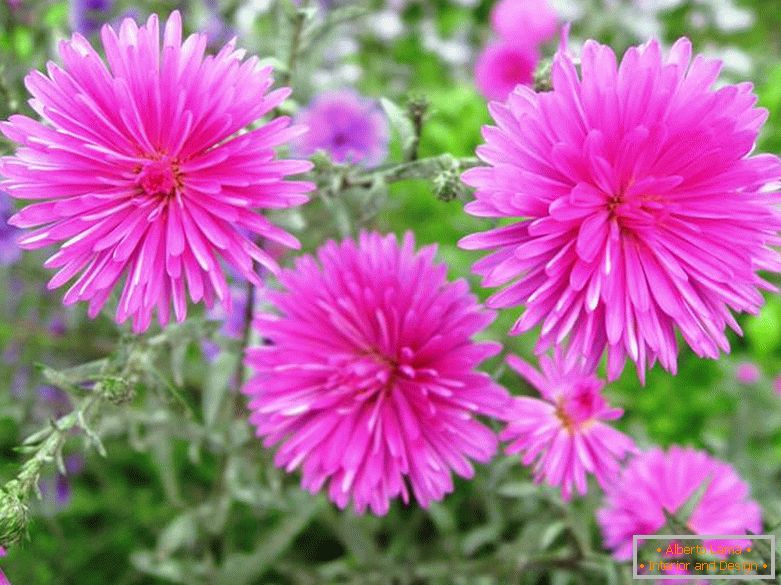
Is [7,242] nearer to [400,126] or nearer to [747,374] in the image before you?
[400,126]

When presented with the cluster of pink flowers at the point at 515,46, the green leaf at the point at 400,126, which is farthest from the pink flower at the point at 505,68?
the green leaf at the point at 400,126

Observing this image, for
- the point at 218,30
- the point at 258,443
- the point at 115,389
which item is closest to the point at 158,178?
the point at 115,389

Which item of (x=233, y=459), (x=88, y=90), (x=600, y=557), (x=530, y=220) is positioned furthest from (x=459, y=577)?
(x=88, y=90)

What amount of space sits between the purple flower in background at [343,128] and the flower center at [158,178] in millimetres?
589

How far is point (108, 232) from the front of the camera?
57 centimetres

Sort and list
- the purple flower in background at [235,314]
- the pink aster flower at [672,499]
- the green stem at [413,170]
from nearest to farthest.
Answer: the green stem at [413,170] < the pink aster flower at [672,499] < the purple flower in background at [235,314]

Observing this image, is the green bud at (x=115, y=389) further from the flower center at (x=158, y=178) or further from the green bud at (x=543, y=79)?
the green bud at (x=543, y=79)

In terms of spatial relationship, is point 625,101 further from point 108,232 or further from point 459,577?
point 459,577

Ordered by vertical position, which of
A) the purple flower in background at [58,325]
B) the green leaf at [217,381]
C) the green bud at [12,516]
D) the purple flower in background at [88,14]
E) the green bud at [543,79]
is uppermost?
the purple flower in background at [88,14]

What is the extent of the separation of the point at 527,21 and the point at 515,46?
0.07 meters

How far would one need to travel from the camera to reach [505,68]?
1.53 meters

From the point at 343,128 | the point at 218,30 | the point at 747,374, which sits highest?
the point at 218,30

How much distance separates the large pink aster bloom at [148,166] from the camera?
563 mm

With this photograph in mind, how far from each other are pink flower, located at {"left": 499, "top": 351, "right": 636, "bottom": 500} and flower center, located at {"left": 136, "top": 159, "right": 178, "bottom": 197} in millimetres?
337
